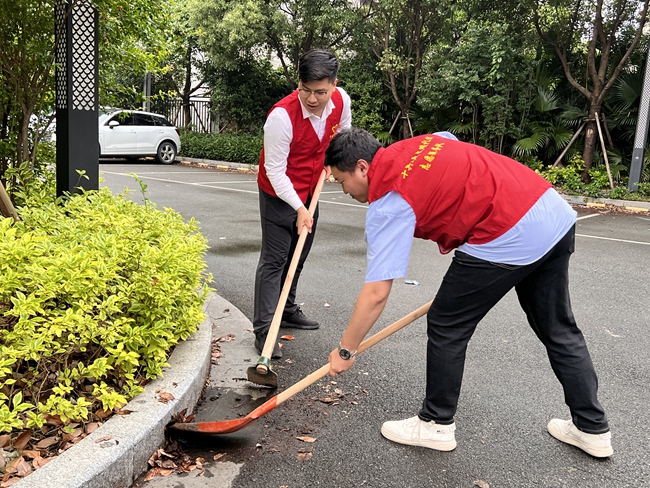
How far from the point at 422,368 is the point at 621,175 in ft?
36.4

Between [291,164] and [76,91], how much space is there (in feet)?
6.41

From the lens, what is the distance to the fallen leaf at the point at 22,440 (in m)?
2.40

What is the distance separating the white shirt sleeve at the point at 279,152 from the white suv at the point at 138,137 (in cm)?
1414

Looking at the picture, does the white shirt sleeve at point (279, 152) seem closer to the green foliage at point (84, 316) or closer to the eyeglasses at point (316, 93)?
the eyeglasses at point (316, 93)

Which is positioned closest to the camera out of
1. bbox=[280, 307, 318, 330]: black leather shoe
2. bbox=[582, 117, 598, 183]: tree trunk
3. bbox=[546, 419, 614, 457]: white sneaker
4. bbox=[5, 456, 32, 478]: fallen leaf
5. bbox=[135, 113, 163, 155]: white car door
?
bbox=[5, 456, 32, 478]: fallen leaf

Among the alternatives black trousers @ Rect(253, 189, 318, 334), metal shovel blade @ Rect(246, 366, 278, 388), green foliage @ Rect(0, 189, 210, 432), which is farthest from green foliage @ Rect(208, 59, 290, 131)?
metal shovel blade @ Rect(246, 366, 278, 388)

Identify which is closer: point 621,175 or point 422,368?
point 422,368

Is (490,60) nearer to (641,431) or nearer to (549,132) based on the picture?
(549,132)

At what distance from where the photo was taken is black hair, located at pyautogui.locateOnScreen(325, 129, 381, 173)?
2580 millimetres

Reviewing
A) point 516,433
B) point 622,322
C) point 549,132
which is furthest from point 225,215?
point 549,132

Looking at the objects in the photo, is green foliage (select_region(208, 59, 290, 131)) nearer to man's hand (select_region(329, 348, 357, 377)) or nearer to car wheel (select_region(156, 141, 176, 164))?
car wheel (select_region(156, 141, 176, 164))

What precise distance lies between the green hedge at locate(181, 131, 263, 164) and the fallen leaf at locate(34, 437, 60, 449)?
15.4 m

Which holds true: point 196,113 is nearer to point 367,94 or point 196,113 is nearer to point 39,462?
point 367,94

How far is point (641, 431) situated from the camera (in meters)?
3.09
